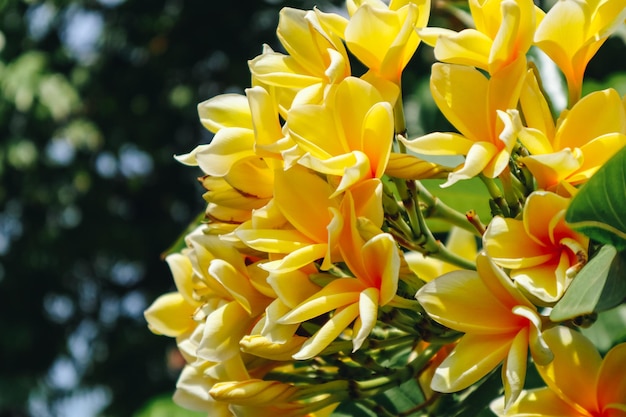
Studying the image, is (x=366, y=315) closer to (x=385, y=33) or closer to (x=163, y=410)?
(x=385, y=33)

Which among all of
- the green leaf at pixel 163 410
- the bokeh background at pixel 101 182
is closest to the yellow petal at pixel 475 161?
the green leaf at pixel 163 410

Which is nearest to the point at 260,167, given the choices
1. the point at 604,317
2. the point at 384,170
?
the point at 384,170

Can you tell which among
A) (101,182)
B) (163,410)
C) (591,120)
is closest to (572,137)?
(591,120)

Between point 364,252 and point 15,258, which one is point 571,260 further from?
point 15,258

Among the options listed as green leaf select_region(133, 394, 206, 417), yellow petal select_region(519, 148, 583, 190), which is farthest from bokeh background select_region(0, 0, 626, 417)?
yellow petal select_region(519, 148, 583, 190)

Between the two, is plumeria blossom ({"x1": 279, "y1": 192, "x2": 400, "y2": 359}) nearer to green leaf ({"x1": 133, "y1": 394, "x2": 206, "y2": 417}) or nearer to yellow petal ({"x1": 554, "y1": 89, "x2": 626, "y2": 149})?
yellow petal ({"x1": 554, "y1": 89, "x2": 626, "y2": 149})
